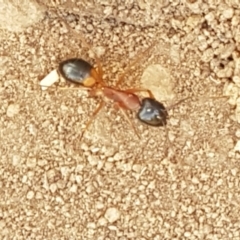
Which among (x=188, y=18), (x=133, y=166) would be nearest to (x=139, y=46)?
(x=188, y=18)

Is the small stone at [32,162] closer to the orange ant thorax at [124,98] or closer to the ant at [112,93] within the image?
the ant at [112,93]

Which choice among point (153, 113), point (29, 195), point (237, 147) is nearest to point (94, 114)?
point (153, 113)

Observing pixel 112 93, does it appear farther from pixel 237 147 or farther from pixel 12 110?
pixel 237 147

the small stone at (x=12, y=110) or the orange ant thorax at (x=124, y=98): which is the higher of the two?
the orange ant thorax at (x=124, y=98)

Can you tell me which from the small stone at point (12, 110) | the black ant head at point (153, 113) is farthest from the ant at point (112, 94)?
the small stone at point (12, 110)

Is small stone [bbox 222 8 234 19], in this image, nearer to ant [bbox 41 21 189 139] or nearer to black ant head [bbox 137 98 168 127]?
ant [bbox 41 21 189 139]

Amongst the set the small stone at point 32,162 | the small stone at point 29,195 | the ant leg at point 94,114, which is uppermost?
the ant leg at point 94,114

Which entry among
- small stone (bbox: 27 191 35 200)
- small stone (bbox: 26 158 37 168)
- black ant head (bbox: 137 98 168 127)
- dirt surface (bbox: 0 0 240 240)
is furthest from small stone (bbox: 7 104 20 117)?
black ant head (bbox: 137 98 168 127)
